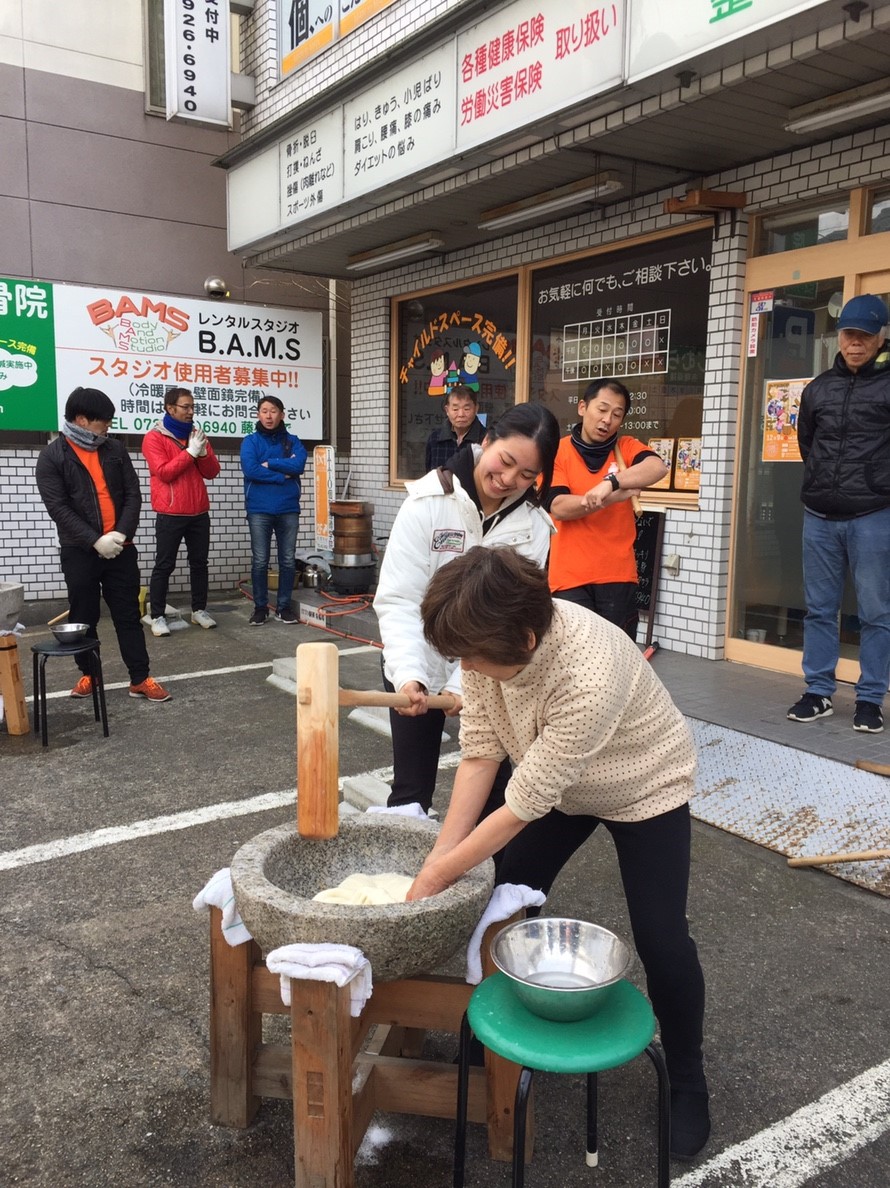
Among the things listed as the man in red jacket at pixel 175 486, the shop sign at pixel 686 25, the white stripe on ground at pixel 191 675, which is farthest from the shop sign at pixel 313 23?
the white stripe on ground at pixel 191 675

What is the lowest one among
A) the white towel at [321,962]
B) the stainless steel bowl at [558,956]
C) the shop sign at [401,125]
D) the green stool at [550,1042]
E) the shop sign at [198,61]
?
the green stool at [550,1042]

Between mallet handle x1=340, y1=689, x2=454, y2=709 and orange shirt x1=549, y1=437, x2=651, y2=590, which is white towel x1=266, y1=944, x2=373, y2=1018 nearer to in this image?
mallet handle x1=340, y1=689, x2=454, y2=709

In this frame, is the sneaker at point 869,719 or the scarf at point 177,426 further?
the scarf at point 177,426

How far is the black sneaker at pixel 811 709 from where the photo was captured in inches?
206

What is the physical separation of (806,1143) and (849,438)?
377 cm

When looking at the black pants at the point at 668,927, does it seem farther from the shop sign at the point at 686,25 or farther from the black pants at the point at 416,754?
the shop sign at the point at 686,25

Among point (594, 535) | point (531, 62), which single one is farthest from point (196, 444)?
point (594, 535)

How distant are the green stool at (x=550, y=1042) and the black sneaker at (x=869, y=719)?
3.47 m

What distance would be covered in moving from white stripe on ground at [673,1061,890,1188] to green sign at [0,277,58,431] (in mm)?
9395

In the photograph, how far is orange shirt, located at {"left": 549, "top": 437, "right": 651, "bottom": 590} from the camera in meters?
4.65

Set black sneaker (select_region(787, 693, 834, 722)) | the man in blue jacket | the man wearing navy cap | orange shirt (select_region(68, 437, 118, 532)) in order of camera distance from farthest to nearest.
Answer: the man in blue jacket < orange shirt (select_region(68, 437, 118, 532)) < black sneaker (select_region(787, 693, 834, 722)) < the man wearing navy cap

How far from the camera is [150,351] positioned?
403 inches

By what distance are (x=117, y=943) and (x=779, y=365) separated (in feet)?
17.4

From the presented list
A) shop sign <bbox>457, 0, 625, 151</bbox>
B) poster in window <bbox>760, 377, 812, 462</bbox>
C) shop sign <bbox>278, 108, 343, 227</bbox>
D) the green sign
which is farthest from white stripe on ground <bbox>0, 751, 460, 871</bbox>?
the green sign
